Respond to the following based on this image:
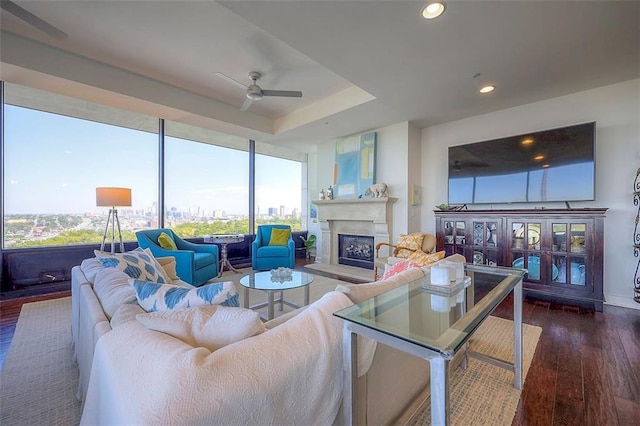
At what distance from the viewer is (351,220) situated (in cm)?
532

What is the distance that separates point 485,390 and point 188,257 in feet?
10.6

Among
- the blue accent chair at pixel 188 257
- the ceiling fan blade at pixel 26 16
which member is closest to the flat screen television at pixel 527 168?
the blue accent chair at pixel 188 257

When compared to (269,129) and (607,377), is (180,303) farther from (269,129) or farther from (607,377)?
(269,129)

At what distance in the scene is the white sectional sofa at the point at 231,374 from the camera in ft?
2.08

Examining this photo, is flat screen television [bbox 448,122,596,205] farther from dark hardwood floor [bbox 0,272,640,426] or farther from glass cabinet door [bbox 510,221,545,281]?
dark hardwood floor [bbox 0,272,640,426]

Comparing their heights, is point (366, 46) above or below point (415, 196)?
above

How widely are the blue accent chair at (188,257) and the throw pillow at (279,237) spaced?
3.60 ft

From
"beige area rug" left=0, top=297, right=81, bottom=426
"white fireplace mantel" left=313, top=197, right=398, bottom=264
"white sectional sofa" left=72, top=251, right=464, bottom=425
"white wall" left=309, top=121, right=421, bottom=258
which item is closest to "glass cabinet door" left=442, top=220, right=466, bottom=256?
"white wall" left=309, top=121, right=421, bottom=258

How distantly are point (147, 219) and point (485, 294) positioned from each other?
488 centimetres

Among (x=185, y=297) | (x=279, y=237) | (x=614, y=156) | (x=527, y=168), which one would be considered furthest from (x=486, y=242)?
(x=185, y=297)

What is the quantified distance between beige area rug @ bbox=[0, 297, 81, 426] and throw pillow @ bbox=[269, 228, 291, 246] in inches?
111

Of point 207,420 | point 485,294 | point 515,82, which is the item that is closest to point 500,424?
point 485,294

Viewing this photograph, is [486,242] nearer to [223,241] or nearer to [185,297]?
[185,297]

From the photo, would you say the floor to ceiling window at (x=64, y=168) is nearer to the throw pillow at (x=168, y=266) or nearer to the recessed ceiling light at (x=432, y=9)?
the throw pillow at (x=168, y=266)
